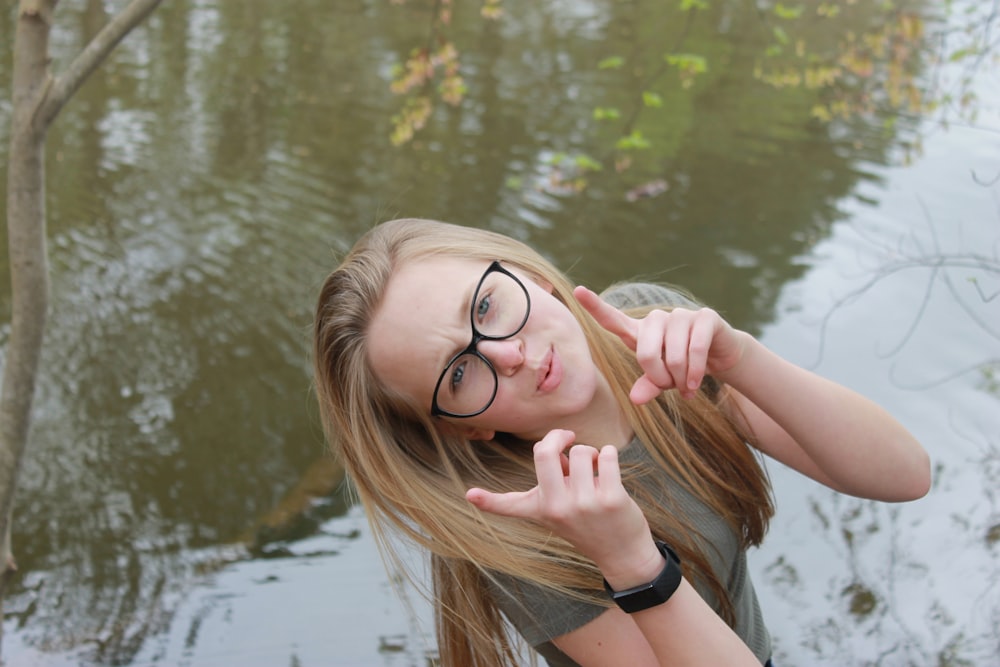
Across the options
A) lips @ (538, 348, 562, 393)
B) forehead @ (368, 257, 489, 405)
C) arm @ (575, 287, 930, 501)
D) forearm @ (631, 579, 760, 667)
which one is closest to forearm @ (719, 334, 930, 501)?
arm @ (575, 287, 930, 501)

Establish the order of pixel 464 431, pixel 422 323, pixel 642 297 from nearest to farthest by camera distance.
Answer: pixel 422 323 → pixel 464 431 → pixel 642 297

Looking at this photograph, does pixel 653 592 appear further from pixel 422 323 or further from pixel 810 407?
pixel 422 323

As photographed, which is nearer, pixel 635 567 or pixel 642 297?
pixel 635 567

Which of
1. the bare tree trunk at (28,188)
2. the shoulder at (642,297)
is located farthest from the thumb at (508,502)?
the bare tree trunk at (28,188)

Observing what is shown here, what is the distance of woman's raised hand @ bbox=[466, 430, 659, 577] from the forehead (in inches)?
16.3

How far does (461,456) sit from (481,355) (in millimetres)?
294

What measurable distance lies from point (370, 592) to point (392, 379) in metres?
1.83

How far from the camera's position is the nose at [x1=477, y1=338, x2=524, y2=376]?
1679 mm

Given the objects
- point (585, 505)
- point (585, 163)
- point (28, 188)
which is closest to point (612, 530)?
point (585, 505)

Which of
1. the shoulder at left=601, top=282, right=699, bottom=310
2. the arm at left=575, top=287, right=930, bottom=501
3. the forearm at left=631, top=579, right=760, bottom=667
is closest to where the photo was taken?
the forearm at left=631, top=579, right=760, bottom=667

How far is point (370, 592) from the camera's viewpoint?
342 cm

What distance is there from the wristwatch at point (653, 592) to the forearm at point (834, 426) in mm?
391

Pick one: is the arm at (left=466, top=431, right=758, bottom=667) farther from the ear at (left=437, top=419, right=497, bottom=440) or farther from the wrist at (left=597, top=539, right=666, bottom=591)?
the ear at (left=437, top=419, right=497, bottom=440)

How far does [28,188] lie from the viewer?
222cm
